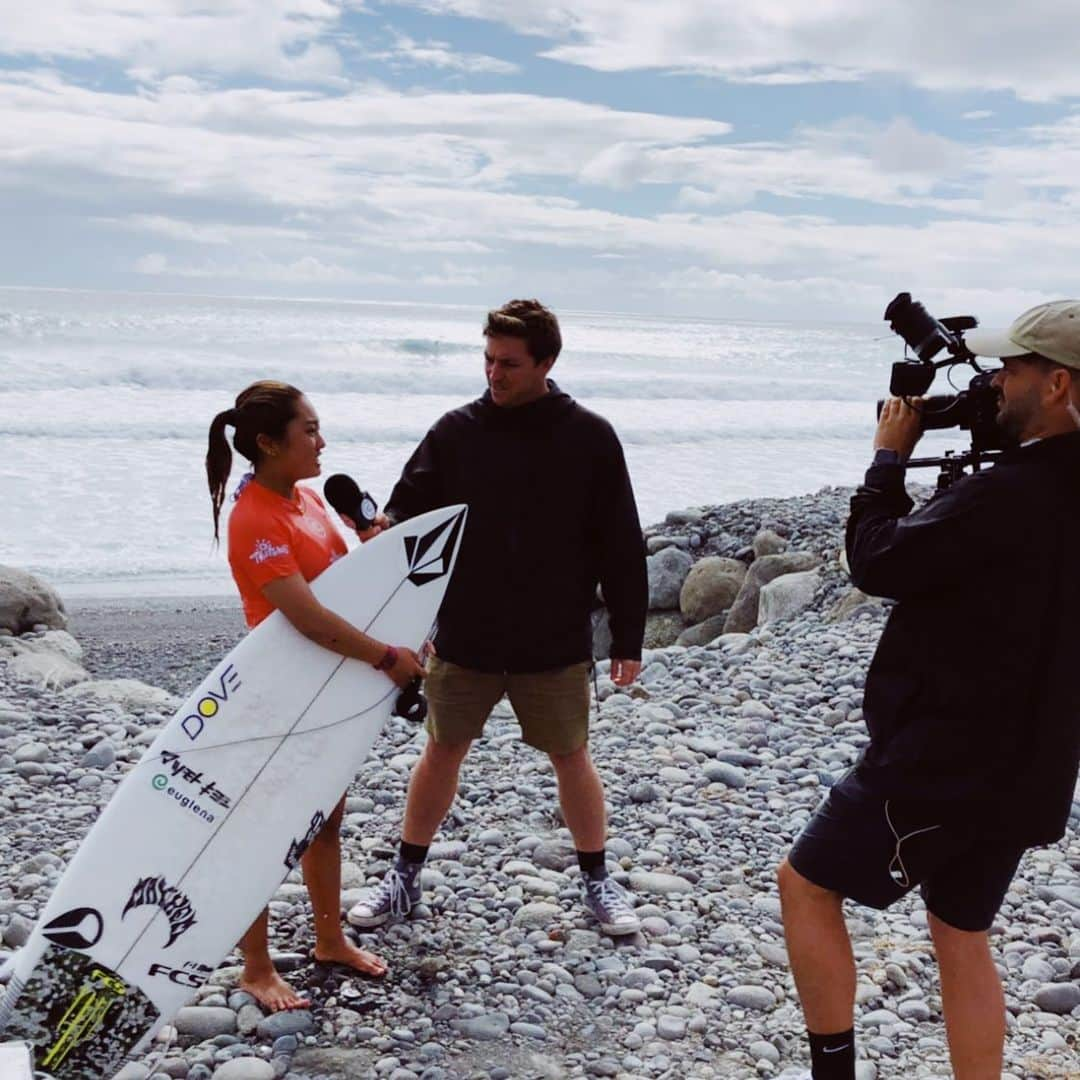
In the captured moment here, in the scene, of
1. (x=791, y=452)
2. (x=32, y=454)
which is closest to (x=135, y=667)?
(x=32, y=454)

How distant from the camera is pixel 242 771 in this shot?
370cm

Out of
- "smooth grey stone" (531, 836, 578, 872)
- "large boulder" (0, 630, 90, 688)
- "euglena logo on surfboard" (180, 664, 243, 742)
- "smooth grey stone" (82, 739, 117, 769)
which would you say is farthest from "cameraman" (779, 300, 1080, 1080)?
"large boulder" (0, 630, 90, 688)

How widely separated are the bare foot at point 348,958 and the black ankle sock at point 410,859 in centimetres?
39

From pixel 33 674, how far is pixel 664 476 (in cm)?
1345

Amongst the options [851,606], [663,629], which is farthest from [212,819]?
[663,629]

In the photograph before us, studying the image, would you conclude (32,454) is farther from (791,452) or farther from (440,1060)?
(440,1060)

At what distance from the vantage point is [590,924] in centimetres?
428

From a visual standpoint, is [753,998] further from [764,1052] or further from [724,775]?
[724,775]

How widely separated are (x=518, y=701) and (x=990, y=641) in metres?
1.81

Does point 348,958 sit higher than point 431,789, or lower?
lower

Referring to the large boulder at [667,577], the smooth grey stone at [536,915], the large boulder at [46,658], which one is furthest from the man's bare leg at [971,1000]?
the large boulder at [667,577]

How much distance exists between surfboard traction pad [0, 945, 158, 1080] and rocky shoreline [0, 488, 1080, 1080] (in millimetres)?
136

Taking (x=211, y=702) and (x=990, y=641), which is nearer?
(x=990, y=641)

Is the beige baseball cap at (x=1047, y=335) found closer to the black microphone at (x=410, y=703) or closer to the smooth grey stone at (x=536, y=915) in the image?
the black microphone at (x=410, y=703)
